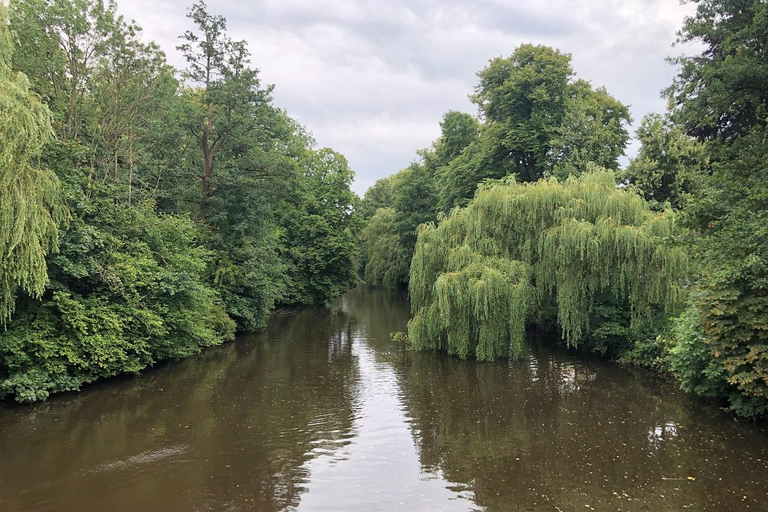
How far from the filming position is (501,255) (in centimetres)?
1638

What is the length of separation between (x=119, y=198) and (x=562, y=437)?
14.7 m

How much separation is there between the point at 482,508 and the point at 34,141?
37.3 ft

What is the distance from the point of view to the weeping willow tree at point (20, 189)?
33.0 ft

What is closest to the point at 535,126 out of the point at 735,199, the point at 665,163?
the point at 665,163

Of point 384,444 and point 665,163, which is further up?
point 665,163

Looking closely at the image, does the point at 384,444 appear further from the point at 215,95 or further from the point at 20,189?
the point at 215,95

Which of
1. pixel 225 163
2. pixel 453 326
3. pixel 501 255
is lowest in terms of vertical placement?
pixel 453 326

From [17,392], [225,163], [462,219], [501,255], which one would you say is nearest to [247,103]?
[225,163]

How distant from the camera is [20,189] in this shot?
1040 centimetres

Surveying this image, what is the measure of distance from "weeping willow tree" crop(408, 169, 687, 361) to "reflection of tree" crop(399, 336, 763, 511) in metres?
1.43

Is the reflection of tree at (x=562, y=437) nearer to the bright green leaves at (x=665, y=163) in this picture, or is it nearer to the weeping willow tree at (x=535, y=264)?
the weeping willow tree at (x=535, y=264)

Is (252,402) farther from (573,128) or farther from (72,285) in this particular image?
(573,128)

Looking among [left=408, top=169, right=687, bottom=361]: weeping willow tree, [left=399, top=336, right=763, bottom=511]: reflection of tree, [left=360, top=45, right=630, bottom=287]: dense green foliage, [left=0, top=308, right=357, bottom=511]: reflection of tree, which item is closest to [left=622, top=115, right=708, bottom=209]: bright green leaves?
[left=360, top=45, right=630, bottom=287]: dense green foliage

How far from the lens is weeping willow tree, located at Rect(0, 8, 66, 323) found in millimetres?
10062
